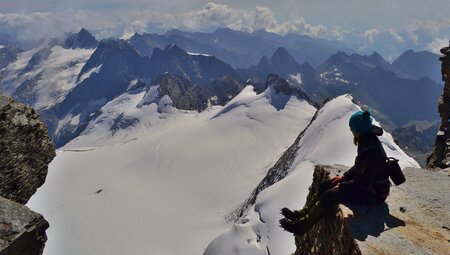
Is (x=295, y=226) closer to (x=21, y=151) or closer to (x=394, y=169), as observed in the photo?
(x=394, y=169)

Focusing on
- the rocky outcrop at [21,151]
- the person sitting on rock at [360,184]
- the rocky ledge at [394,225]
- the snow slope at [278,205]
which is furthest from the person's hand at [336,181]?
the snow slope at [278,205]

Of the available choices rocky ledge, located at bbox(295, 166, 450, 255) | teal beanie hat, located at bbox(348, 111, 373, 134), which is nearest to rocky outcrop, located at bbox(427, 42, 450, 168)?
rocky ledge, located at bbox(295, 166, 450, 255)

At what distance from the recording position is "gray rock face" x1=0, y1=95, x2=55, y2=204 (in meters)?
24.8

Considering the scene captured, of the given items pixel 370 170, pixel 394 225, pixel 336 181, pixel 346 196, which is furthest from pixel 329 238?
pixel 370 170

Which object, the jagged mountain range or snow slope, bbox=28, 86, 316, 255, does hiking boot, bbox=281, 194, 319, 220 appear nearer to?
the jagged mountain range

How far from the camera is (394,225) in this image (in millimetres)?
10672

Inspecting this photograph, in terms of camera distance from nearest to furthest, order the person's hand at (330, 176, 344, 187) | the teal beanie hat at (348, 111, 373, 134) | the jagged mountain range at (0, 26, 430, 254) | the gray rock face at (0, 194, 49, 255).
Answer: the teal beanie hat at (348, 111, 373, 134), the person's hand at (330, 176, 344, 187), the gray rock face at (0, 194, 49, 255), the jagged mountain range at (0, 26, 430, 254)

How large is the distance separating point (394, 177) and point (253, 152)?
465ft

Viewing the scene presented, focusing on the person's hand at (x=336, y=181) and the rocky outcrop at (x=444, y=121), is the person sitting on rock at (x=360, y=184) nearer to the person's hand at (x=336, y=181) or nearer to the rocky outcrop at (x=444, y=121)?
the person's hand at (x=336, y=181)

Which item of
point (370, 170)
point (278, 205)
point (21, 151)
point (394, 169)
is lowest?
point (278, 205)

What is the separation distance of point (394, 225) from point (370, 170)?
1.53 meters

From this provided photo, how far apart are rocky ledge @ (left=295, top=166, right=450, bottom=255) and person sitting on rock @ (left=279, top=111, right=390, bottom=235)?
354 millimetres

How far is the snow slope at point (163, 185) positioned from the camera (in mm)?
81688

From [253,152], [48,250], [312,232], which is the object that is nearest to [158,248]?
[48,250]
